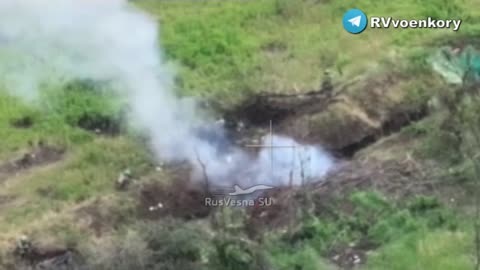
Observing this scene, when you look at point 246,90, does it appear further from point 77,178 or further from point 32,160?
point 32,160

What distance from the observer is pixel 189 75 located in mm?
15961

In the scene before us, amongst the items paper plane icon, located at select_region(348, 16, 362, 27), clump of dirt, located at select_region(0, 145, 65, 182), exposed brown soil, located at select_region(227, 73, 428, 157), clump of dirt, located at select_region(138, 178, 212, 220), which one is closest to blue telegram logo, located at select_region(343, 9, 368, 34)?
paper plane icon, located at select_region(348, 16, 362, 27)

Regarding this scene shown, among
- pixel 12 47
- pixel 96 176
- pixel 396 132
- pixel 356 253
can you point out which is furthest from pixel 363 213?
pixel 12 47

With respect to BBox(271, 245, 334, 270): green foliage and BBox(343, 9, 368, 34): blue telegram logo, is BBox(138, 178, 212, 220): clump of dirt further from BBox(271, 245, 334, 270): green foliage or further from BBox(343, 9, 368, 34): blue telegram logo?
BBox(343, 9, 368, 34): blue telegram logo

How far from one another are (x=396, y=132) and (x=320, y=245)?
2461 millimetres

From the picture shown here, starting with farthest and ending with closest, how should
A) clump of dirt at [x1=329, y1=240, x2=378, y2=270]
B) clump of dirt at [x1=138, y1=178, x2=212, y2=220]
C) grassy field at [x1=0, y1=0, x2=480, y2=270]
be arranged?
1. clump of dirt at [x1=138, y1=178, x2=212, y2=220]
2. grassy field at [x1=0, y1=0, x2=480, y2=270]
3. clump of dirt at [x1=329, y1=240, x2=378, y2=270]

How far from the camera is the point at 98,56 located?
1598cm

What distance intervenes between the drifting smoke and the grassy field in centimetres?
22

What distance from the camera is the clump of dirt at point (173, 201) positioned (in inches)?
547

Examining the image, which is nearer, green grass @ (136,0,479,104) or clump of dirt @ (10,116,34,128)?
clump of dirt @ (10,116,34,128)

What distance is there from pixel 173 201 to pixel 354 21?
411cm

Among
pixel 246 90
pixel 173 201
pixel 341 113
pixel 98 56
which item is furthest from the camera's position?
pixel 98 56

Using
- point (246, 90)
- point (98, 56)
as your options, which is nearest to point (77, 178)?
point (98, 56)

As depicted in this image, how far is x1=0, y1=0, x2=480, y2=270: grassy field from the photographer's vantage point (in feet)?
43.0
